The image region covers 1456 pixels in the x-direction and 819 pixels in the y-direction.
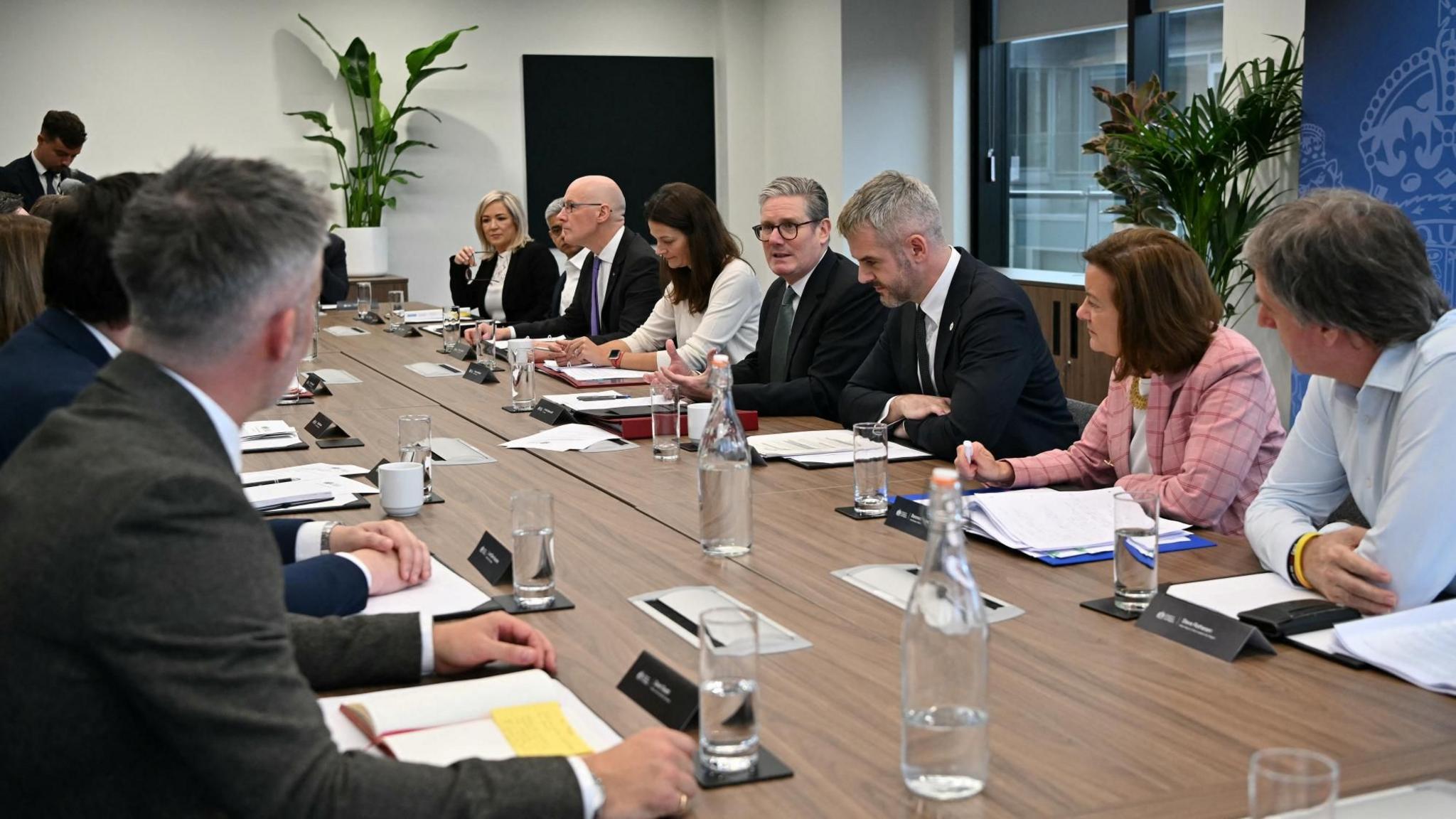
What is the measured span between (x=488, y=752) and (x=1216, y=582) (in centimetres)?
115

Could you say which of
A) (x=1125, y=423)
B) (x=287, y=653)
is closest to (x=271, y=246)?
(x=287, y=653)

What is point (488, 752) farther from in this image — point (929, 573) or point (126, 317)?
point (126, 317)

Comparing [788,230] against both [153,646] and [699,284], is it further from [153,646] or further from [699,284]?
[153,646]

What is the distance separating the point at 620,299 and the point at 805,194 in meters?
1.82

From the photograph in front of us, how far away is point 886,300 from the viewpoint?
3611 mm

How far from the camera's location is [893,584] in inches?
81.4

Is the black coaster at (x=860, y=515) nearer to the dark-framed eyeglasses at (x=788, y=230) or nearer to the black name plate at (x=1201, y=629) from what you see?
the black name plate at (x=1201, y=629)

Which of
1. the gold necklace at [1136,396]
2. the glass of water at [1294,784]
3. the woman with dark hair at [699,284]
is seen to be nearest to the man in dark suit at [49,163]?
the woman with dark hair at [699,284]

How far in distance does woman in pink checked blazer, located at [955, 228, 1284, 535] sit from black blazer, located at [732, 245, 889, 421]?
3.64 feet

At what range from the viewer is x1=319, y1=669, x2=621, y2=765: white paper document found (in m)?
1.41

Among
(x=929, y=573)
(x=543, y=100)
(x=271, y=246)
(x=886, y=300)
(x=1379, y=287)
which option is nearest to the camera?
(x=271, y=246)

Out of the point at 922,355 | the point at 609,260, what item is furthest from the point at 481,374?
the point at 922,355

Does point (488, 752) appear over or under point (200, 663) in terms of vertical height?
under

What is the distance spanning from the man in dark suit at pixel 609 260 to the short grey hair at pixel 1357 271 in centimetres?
379
